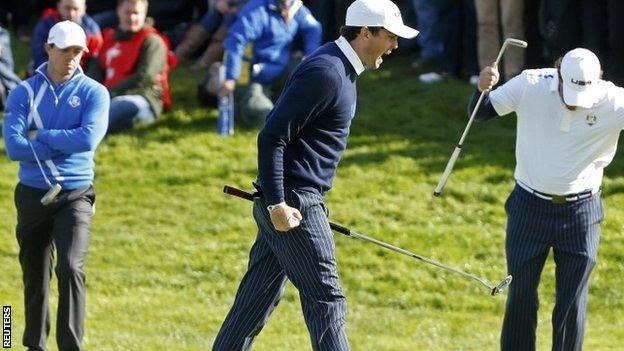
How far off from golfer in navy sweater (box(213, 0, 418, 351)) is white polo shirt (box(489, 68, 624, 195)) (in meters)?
1.10

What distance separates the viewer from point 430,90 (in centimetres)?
1481

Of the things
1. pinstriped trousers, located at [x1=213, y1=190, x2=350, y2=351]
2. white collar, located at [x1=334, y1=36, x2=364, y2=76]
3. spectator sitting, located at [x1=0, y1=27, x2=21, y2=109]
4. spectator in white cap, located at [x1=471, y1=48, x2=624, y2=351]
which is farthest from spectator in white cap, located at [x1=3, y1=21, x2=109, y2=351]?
spectator sitting, located at [x1=0, y1=27, x2=21, y2=109]

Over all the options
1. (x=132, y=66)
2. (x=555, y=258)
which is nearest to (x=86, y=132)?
(x=555, y=258)

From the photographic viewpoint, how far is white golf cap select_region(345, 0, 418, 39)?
7.41 metres

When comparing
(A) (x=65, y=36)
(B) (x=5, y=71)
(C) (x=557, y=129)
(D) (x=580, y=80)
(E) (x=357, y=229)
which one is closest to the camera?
(D) (x=580, y=80)

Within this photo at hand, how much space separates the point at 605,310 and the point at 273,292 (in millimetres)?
3522

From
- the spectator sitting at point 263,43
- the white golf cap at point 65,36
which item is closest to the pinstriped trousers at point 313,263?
the white golf cap at point 65,36

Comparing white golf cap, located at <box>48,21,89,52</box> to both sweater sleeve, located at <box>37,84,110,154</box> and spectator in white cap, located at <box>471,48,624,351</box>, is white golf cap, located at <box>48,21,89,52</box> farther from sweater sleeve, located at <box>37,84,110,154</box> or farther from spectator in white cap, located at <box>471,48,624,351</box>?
spectator in white cap, located at <box>471,48,624,351</box>

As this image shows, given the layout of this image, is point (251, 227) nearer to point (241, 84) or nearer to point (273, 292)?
point (241, 84)

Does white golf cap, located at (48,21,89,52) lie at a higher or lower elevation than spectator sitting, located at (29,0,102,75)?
higher

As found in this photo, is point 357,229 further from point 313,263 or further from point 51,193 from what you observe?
point 313,263

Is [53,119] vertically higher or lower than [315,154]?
lower

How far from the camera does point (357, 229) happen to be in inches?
475

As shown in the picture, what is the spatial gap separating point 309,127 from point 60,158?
2.01m
